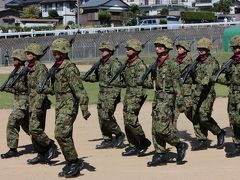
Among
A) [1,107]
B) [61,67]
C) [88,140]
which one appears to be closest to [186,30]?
[1,107]

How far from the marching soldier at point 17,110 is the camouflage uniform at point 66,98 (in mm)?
1511

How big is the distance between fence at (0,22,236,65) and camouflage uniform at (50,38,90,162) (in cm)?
2567

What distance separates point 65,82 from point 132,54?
5.91 feet

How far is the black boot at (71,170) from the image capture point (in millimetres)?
8269

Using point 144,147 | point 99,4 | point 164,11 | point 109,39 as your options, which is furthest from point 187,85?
point 164,11

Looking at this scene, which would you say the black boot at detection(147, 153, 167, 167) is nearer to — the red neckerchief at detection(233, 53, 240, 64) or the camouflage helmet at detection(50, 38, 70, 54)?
the red neckerchief at detection(233, 53, 240, 64)

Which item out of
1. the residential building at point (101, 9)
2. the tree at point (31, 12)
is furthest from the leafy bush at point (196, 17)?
the tree at point (31, 12)

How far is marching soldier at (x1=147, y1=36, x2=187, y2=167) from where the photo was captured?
8617mm

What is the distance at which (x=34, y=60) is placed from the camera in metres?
9.31

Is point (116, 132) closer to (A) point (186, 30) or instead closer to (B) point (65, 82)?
(B) point (65, 82)

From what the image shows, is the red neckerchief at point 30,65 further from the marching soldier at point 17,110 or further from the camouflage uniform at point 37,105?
the marching soldier at point 17,110

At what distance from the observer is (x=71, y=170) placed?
830 cm

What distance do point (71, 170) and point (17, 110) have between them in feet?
6.58

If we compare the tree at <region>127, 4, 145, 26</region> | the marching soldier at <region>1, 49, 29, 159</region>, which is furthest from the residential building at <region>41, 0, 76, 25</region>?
the marching soldier at <region>1, 49, 29, 159</region>
